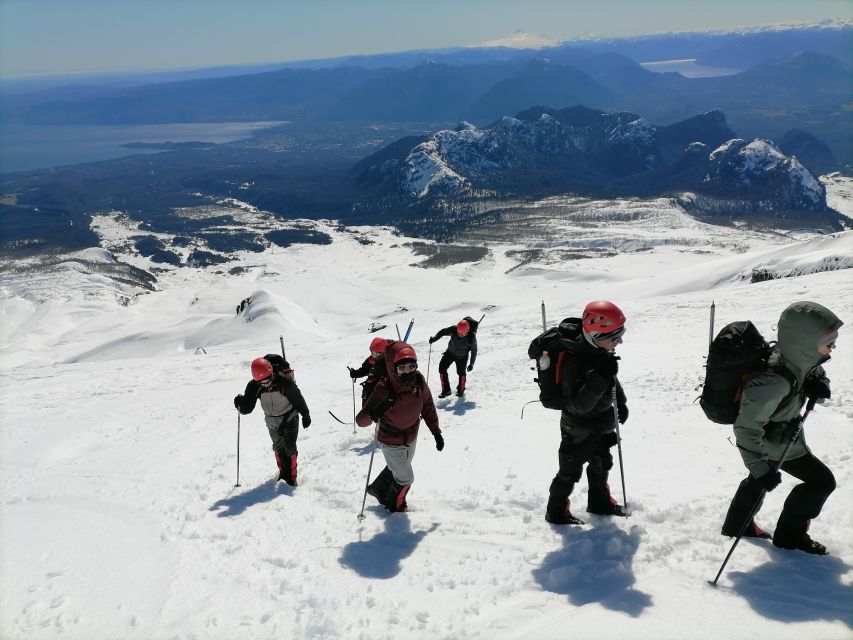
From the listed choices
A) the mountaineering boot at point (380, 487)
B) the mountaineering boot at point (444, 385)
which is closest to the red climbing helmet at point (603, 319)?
the mountaineering boot at point (380, 487)

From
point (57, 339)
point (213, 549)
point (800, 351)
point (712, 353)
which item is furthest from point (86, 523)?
point (57, 339)

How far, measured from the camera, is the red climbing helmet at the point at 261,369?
31.5 feet

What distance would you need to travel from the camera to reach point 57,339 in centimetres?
8919

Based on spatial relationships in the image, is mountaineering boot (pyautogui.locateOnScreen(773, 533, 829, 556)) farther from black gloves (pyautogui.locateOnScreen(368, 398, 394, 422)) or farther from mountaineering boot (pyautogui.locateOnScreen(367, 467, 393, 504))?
mountaineering boot (pyautogui.locateOnScreen(367, 467, 393, 504))

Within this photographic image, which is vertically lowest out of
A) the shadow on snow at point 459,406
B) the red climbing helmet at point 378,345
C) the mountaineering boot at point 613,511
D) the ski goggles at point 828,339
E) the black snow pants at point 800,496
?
the shadow on snow at point 459,406

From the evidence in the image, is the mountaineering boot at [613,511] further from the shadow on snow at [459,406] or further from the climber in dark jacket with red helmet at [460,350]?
the climber in dark jacket with red helmet at [460,350]

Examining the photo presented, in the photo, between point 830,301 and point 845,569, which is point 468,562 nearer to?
point 845,569

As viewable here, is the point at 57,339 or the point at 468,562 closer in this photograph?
the point at 468,562

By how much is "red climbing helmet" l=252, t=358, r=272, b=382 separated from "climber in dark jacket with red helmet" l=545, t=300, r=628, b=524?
5550 mm

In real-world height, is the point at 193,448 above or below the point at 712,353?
below

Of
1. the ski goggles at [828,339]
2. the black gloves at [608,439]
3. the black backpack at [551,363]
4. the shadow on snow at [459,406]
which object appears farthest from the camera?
the shadow on snow at [459,406]

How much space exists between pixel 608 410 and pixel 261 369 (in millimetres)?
6138

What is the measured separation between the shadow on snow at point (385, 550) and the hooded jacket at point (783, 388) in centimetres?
433

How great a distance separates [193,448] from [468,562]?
953 centimetres
